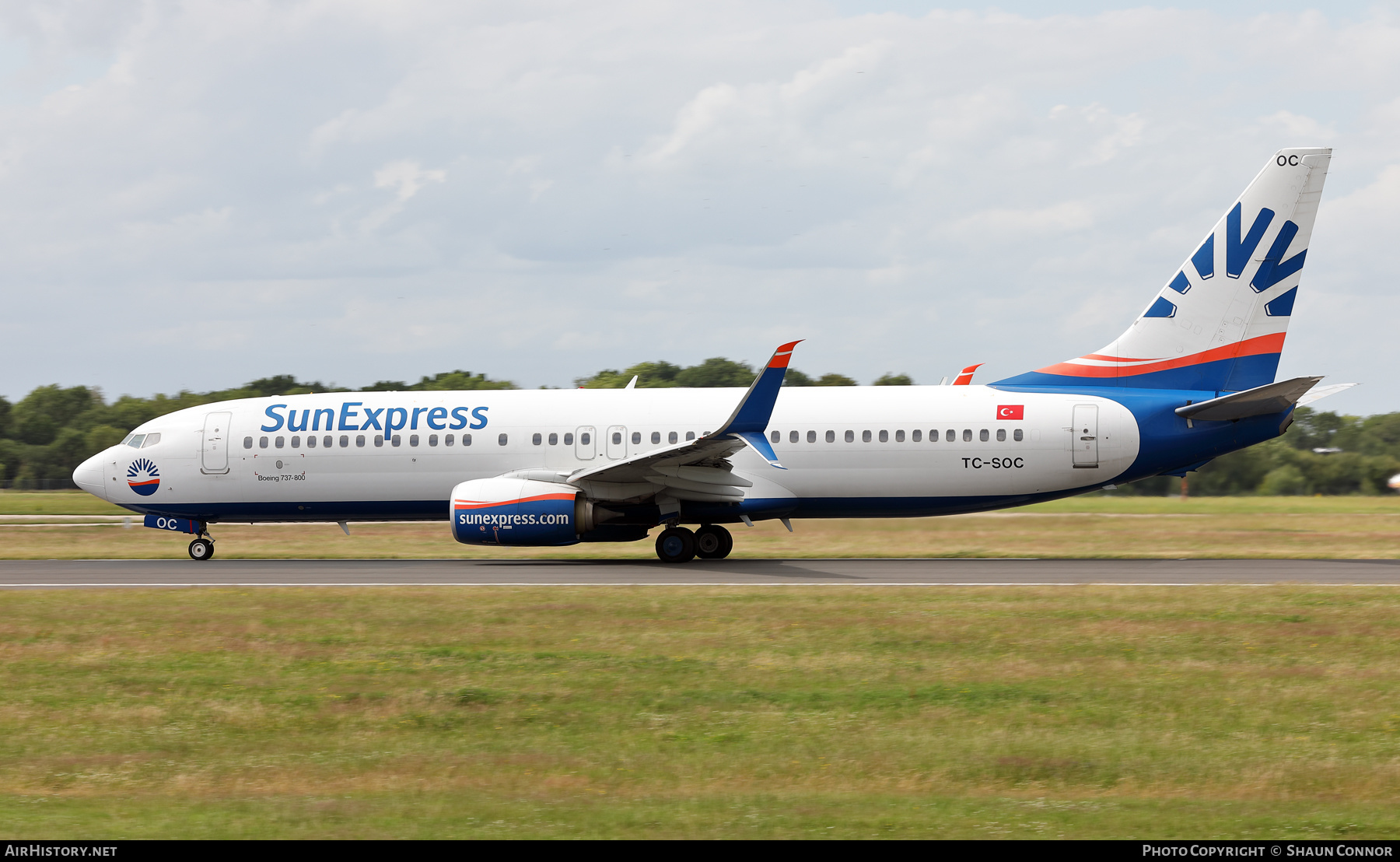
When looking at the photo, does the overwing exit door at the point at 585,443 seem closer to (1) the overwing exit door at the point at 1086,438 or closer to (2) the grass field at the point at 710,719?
(2) the grass field at the point at 710,719

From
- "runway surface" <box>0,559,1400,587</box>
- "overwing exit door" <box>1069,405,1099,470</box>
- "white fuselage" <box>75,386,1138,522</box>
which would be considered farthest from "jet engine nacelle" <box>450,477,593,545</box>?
"overwing exit door" <box>1069,405,1099,470</box>

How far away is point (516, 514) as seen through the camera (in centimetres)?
2317

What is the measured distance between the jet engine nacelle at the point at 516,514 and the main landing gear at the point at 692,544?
210 cm

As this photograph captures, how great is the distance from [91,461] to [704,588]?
1608 cm

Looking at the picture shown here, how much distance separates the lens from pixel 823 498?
24.9m

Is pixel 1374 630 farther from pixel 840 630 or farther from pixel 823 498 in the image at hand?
pixel 823 498

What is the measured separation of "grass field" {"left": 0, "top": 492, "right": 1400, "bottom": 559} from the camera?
2705 cm

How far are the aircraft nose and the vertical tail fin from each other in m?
21.2

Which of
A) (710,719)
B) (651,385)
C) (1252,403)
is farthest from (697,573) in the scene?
(651,385)

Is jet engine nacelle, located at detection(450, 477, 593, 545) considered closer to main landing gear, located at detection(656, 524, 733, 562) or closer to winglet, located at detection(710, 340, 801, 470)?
main landing gear, located at detection(656, 524, 733, 562)

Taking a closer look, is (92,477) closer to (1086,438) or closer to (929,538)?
(929,538)

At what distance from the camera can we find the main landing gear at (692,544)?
80.8 ft

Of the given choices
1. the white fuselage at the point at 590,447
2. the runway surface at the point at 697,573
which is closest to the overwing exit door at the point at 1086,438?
the white fuselage at the point at 590,447
